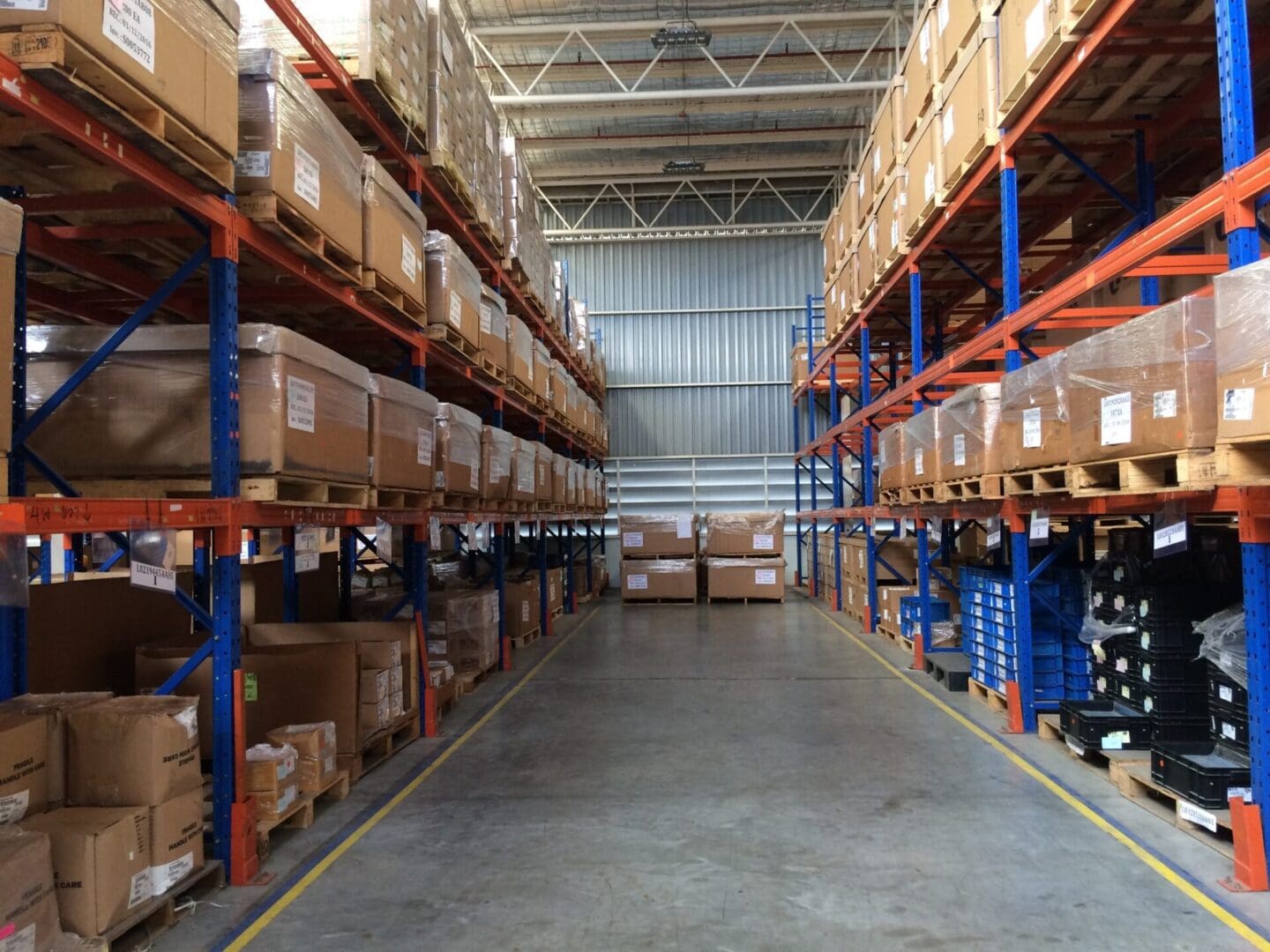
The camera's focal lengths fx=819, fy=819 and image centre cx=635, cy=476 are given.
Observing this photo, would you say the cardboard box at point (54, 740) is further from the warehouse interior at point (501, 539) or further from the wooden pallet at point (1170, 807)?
the wooden pallet at point (1170, 807)

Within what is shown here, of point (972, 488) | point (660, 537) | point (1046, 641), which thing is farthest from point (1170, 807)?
point (660, 537)

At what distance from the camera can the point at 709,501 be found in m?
18.9

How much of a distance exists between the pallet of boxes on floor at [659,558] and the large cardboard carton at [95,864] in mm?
12039

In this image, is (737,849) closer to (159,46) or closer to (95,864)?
(95,864)

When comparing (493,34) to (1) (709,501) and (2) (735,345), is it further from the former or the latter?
(1) (709,501)

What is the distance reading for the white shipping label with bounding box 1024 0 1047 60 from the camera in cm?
507

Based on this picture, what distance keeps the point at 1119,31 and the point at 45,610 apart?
7010 millimetres

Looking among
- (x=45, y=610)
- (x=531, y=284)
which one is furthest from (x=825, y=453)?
(x=45, y=610)

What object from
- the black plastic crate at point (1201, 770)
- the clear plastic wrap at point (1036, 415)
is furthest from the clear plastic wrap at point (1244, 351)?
the black plastic crate at point (1201, 770)

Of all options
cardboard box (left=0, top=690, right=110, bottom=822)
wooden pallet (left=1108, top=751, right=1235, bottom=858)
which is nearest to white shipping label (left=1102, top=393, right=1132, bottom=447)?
wooden pallet (left=1108, top=751, right=1235, bottom=858)

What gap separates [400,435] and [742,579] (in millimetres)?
10264

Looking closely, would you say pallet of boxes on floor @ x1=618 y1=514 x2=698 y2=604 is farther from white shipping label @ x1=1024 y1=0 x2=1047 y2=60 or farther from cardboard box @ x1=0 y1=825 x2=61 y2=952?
cardboard box @ x1=0 y1=825 x2=61 y2=952

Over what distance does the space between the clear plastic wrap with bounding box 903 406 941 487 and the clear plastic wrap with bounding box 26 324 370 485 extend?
550 cm

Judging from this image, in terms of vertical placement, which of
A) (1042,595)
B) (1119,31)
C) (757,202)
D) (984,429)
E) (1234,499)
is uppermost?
(757,202)
